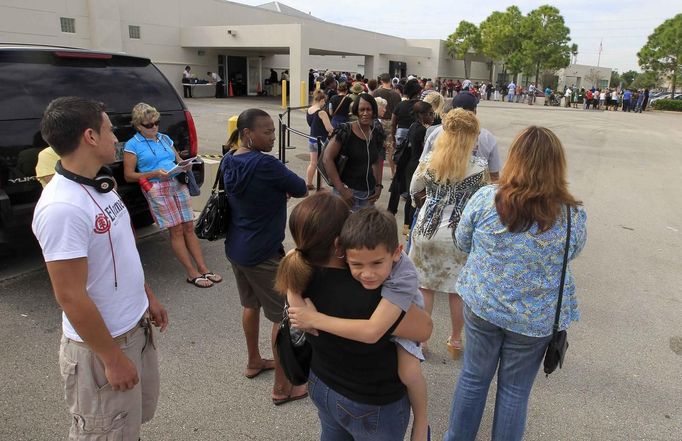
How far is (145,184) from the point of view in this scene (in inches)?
172

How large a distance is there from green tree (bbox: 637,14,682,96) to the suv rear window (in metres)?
48.5

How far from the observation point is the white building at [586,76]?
7031 cm

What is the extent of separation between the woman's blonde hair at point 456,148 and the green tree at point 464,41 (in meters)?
49.0

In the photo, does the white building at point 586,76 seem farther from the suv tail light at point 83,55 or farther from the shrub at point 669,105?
the suv tail light at point 83,55

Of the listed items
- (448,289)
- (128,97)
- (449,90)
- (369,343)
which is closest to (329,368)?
(369,343)

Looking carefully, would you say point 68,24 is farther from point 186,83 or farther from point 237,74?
point 237,74

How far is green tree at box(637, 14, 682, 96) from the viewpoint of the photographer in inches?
1609

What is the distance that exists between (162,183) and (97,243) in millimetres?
2790

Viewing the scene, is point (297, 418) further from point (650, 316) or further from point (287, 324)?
point (650, 316)

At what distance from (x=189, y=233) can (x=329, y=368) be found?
3.25 meters

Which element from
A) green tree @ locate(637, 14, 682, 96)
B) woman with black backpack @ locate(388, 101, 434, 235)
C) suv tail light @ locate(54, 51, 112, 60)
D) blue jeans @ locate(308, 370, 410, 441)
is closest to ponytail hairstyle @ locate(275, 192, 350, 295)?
blue jeans @ locate(308, 370, 410, 441)

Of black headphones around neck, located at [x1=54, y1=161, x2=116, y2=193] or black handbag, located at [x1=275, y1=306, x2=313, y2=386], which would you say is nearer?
black headphones around neck, located at [x1=54, y1=161, x2=116, y2=193]

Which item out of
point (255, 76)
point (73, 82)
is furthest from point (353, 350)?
point (255, 76)

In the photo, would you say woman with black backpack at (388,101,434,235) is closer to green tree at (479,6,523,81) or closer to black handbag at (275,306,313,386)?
black handbag at (275,306,313,386)
